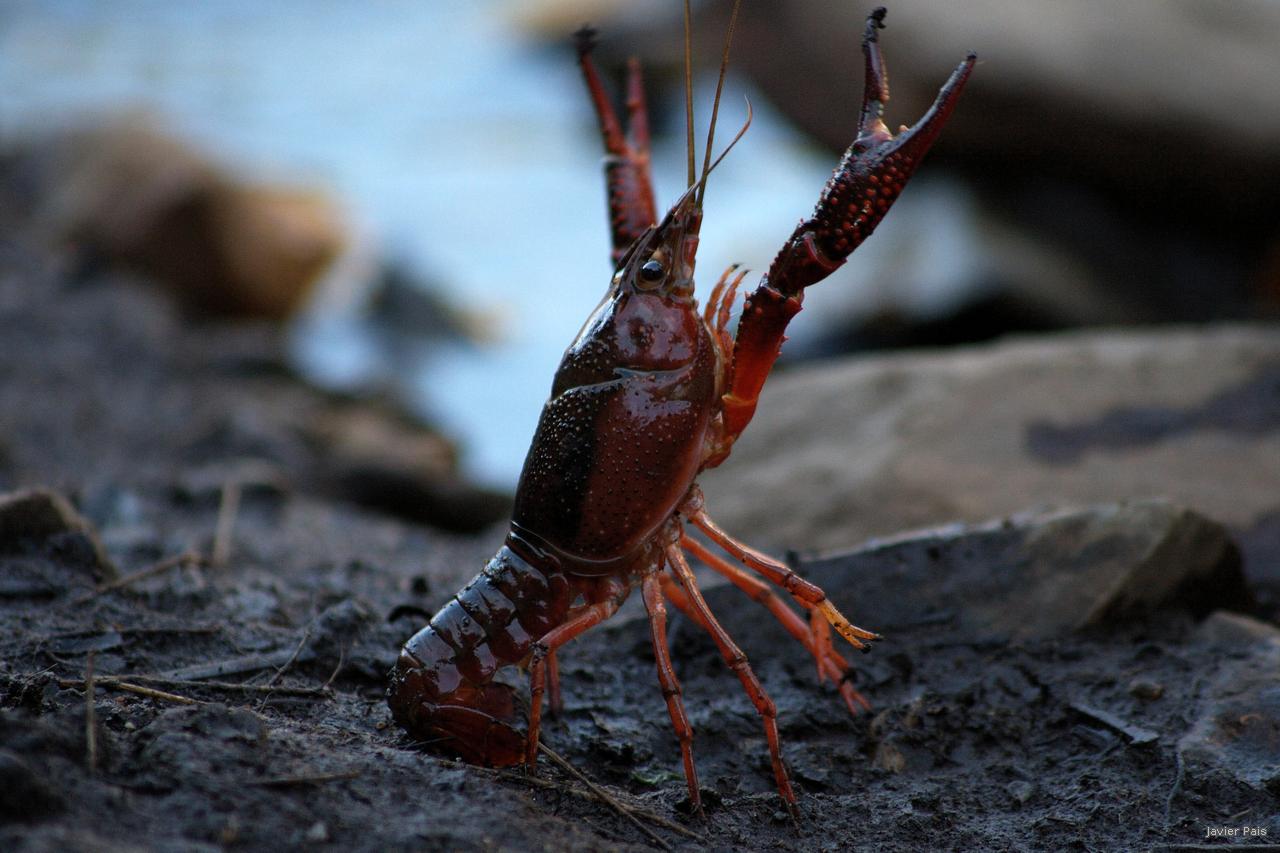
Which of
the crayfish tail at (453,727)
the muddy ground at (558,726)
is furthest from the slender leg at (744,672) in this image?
the crayfish tail at (453,727)

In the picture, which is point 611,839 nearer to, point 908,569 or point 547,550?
point 547,550

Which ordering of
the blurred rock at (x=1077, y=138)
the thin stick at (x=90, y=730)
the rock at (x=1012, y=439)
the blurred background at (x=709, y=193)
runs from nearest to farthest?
the thin stick at (x=90, y=730)
the rock at (x=1012, y=439)
the blurred rock at (x=1077, y=138)
the blurred background at (x=709, y=193)

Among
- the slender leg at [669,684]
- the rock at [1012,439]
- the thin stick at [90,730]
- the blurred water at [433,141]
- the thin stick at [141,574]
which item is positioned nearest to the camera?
the thin stick at [90,730]

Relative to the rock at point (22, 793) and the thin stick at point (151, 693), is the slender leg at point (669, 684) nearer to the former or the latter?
the thin stick at point (151, 693)

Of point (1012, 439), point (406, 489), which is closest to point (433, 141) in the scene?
point (406, 489)

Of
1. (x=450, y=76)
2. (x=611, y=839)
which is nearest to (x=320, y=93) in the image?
(x=450, y=76)

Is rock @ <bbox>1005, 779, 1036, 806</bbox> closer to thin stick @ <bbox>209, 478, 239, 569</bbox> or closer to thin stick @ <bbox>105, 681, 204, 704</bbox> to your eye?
thin stick @ <bbox>105, 681, 204, 704</bbox>

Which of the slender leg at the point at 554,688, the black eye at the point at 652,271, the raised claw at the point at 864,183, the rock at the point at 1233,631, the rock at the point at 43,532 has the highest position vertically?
the raised claw at the point at 864,183
